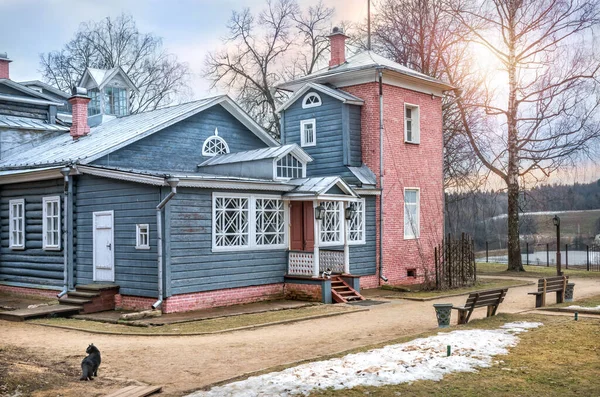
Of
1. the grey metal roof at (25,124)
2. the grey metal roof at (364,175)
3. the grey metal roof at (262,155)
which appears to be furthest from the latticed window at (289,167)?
the grey metal roof at (25,124)

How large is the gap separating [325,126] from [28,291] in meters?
10.6

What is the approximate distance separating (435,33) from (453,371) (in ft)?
78.5

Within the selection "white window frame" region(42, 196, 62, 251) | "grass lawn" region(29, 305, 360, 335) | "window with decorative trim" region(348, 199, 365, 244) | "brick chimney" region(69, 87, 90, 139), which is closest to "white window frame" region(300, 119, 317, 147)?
"window with decorative trim" region(348, 199, 365, 244)

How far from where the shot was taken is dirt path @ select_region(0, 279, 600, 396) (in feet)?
30.9

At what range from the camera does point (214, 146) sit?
70.1ft

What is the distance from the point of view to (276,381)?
27.7 feet

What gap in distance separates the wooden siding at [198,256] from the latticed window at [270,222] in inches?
23.7

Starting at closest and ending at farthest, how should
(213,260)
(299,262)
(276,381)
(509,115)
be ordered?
1. (276,381)
2. (213,260)
3. (299,262)
4. (509,115)

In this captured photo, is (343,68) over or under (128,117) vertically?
over

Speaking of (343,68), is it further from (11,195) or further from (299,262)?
(11,195)

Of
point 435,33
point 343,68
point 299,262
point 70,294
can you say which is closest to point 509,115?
point 435,33

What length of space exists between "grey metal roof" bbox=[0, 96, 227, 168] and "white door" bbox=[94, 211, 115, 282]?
165 centimetres

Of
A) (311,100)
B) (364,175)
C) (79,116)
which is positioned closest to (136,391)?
(364,175)

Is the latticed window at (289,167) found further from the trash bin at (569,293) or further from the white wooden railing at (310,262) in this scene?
the trash bin at (569,293)
